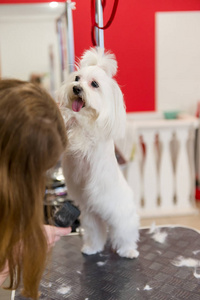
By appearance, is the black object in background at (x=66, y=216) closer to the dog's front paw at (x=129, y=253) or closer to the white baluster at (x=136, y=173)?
the dog's front paw at (x=129, y=253)

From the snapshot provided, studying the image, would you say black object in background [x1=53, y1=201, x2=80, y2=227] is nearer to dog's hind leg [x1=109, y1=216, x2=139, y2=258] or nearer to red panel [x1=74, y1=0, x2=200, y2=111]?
dog's hind leg [x1=109, y1=216, x2=139, y2=258]

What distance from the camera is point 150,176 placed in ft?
9.33

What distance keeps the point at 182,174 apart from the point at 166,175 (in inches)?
4.9

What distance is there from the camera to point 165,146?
283cm

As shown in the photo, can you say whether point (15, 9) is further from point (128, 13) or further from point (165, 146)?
point (165, 146)

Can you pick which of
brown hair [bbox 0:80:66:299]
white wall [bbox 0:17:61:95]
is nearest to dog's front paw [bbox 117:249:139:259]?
brown hair [bbox 0:80:66:299]

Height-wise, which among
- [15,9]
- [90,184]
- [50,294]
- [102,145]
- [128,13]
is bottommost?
[50,294]

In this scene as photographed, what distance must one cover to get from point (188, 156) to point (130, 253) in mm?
1730

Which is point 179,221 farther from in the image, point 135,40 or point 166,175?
point 135,40

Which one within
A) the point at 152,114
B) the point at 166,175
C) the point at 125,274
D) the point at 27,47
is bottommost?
the point at 166,175

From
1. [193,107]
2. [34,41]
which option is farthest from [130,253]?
[34,41]

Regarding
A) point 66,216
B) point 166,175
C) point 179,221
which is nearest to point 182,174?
point 166,175

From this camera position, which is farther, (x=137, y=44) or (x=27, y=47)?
(x=27, y=47)

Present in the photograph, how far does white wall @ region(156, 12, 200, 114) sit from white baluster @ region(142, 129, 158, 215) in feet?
1.25
